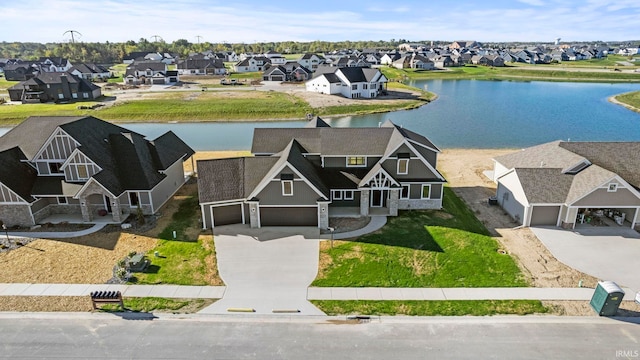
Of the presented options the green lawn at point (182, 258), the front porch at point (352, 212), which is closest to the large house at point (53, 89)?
the green lawn at point (182, 258)

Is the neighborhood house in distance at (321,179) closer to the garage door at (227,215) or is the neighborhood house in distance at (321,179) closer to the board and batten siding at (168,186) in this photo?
the garage door at (227,215)

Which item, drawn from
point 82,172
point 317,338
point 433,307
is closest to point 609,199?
point 433,307

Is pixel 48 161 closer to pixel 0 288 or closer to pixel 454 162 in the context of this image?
pixel 0 288

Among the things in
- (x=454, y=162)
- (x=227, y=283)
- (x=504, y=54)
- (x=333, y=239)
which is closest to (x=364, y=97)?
(x=454, y=162)

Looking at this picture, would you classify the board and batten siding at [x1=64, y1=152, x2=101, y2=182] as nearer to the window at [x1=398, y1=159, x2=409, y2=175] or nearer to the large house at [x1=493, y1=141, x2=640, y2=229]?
the window at [x1=398, y1=159, x2=409, y2=175]

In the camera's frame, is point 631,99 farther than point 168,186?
Yes

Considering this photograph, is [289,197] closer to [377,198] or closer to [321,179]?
[321,179]

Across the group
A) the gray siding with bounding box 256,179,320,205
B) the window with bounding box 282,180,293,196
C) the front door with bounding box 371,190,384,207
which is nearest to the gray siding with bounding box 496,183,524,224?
the front door with bounding box 371,190,384,207
